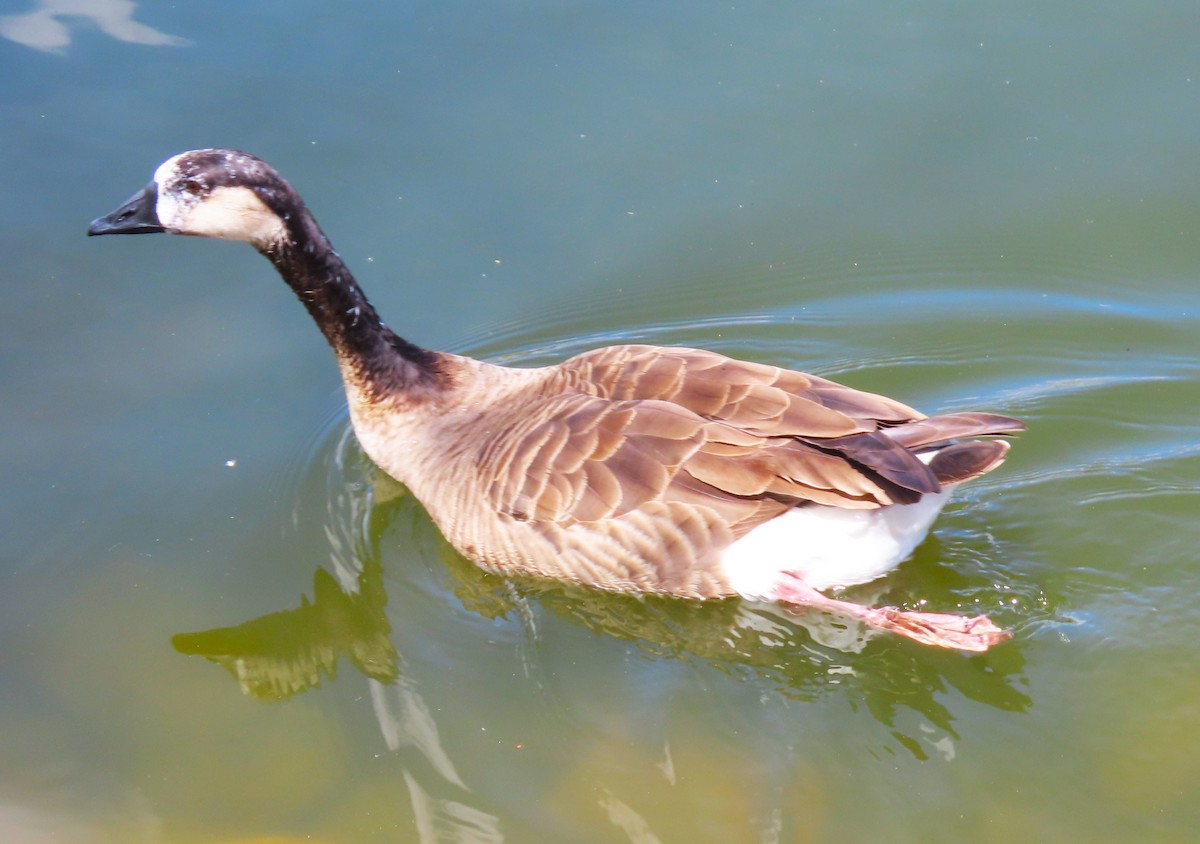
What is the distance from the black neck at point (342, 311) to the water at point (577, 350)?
693 mm

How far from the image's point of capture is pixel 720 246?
731cm

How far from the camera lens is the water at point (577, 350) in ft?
14.9

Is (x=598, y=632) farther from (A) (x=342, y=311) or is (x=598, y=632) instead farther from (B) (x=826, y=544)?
(A) (x=342, y=311)

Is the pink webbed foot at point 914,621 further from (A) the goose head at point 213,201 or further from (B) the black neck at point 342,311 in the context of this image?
(A) the goose head at point 213,201

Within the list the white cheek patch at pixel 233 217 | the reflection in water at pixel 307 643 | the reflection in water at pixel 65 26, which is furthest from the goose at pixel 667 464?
the reflection in water at pixel 65 26

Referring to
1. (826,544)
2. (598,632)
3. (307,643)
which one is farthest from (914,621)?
(307,643)

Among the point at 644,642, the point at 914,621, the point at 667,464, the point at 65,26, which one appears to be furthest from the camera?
the point at 65,26

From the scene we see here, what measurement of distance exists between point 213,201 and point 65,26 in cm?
437

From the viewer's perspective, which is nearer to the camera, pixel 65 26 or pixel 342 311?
pixel 342 311

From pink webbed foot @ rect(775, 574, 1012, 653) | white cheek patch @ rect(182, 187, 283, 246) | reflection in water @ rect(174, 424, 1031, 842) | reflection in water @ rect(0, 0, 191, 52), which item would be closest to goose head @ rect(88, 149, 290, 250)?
white cheek patch @ rect(182, 187, 283, 246)

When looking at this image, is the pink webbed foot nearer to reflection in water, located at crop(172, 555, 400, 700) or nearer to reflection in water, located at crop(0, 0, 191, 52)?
reflection in water, located at crop(172, 555, 400, 700)

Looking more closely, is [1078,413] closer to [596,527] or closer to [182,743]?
[596,527]

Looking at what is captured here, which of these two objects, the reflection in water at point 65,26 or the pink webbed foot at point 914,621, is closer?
the pink webbed foot at point 914,621

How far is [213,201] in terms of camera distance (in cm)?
539
